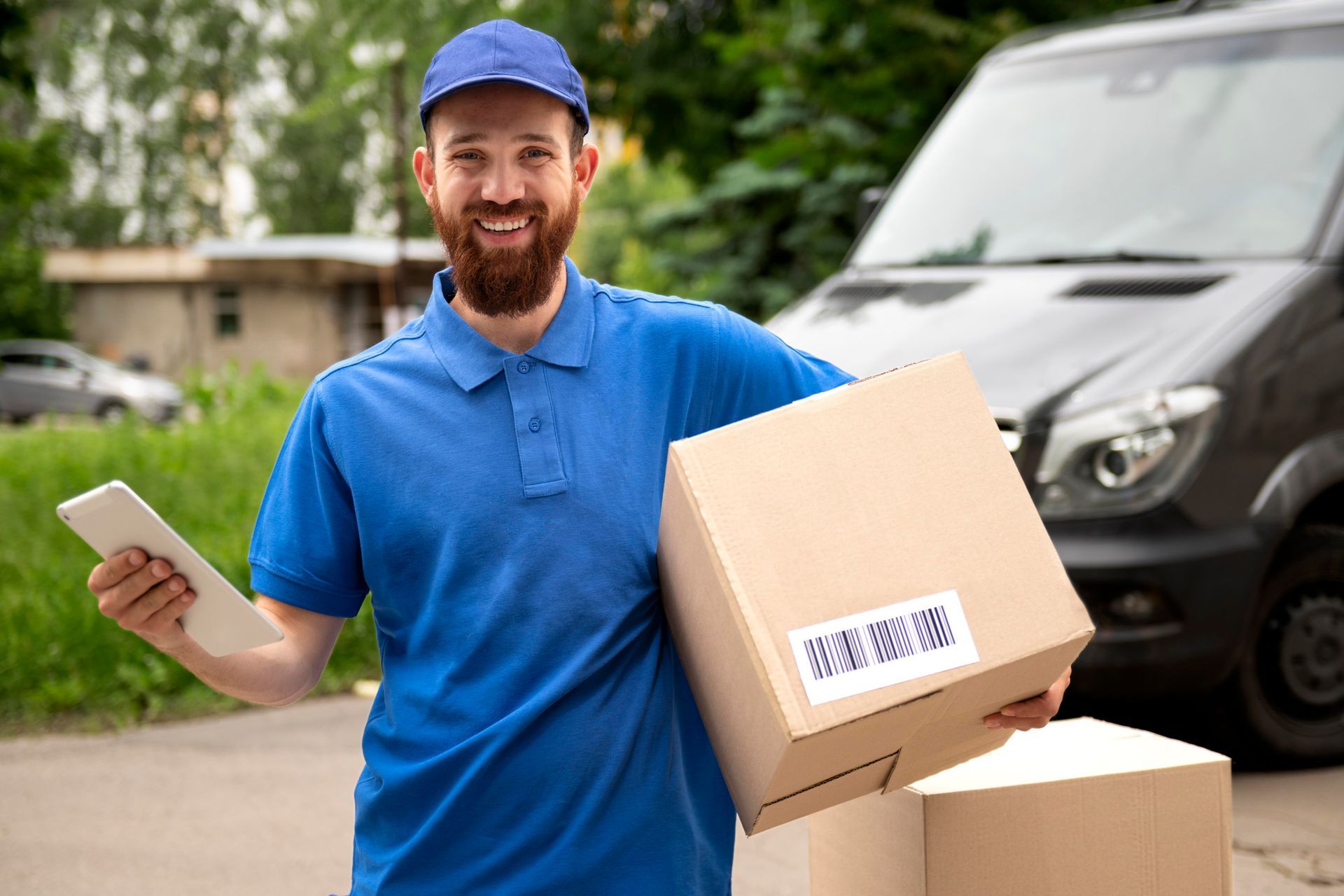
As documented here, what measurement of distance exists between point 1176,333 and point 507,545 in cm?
314

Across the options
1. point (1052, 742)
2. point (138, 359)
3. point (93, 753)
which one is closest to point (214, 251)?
point (138, 359)

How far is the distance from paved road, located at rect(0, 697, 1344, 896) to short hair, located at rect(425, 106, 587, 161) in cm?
254

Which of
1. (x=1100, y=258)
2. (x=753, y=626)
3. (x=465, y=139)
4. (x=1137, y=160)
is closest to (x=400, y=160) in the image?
(x=1137, y=160)

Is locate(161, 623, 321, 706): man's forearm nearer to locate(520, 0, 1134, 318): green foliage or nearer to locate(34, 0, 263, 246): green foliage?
locate(520, 0, 1134, 318): green foliage

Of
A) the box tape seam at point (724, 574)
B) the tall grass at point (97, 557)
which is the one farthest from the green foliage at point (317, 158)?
the box tape seam at point (724, 574)

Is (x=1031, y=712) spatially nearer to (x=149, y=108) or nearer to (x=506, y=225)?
(x=506, y=225)

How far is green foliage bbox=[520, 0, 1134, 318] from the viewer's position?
874 cm

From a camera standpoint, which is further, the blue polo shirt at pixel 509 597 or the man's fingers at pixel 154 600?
the blue polo shirt at pixel 509 597

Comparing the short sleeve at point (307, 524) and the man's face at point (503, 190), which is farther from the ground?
the man's face at point (503, 190)

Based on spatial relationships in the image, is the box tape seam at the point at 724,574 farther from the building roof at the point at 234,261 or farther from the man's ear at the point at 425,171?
→ the building roof at the point at 234,261

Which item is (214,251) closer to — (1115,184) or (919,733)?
(1115,184)

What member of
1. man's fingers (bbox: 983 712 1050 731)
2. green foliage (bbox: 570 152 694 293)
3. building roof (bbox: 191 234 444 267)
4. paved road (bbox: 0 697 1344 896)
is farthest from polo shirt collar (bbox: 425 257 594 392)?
building roof (bbox: 191 234 444 267)

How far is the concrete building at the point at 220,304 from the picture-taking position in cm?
3931

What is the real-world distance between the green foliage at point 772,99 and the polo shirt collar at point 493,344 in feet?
22.5
